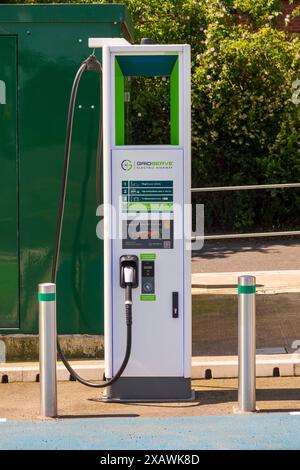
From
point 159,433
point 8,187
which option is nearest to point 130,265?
point 159,433

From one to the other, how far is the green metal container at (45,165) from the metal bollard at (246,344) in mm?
1820

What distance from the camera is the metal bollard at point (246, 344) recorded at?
22.7ft

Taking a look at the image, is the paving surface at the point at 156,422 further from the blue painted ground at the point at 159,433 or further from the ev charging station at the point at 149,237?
the ev charging station at the point at 149,237

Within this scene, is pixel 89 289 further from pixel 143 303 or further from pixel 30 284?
pixel 143 303

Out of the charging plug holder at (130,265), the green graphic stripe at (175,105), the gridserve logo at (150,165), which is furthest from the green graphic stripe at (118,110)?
the charging plug holder at (130,265)

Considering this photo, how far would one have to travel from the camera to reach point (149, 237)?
7164 mm

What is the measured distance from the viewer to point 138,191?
7.15 metres

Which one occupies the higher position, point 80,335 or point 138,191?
point 138,191

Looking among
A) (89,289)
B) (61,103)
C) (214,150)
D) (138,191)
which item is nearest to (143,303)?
(138,191)

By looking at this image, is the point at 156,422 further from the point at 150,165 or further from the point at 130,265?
the point at 150,165

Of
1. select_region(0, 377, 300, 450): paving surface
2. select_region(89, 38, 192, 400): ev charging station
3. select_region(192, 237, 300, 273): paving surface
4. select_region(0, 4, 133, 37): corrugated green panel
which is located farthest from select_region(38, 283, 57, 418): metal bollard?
select_region(192, 237, 300, 273): paving surface
